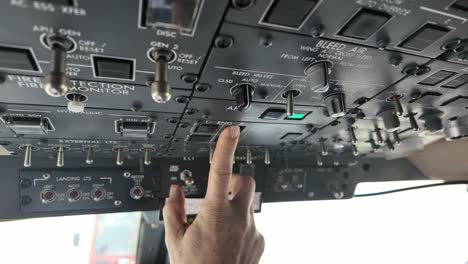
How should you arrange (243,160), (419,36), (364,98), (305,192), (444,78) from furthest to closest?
(305,192)
(243,160)
(364,98)
(444,78)
(419,36)

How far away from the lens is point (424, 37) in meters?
0.79

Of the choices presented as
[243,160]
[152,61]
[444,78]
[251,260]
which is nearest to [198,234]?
[251,260]

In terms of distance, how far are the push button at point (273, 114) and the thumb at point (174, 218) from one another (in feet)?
1.46

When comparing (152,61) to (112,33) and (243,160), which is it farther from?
(243,160)

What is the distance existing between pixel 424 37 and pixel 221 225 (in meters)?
0.70

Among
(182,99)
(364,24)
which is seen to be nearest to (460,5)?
(364,24)

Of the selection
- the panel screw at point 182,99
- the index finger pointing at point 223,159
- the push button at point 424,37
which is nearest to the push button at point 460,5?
the push button at point 424,37

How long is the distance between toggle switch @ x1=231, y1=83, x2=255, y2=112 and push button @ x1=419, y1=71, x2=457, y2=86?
0.58 meters

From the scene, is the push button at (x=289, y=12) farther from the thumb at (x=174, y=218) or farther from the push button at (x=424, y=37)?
the thumb at (x=174, y=218)

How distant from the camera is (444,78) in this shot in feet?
3.37

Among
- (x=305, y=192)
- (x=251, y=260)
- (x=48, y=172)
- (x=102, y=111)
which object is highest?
(x=102, y=111)

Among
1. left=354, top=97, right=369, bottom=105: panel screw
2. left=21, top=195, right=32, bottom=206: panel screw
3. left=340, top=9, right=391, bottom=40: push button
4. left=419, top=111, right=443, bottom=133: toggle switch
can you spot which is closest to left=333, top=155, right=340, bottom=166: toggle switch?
left=419, top=111, right=443, bottom=133: toggle switch

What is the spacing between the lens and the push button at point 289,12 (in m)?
0.65

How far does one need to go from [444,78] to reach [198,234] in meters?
0.92
